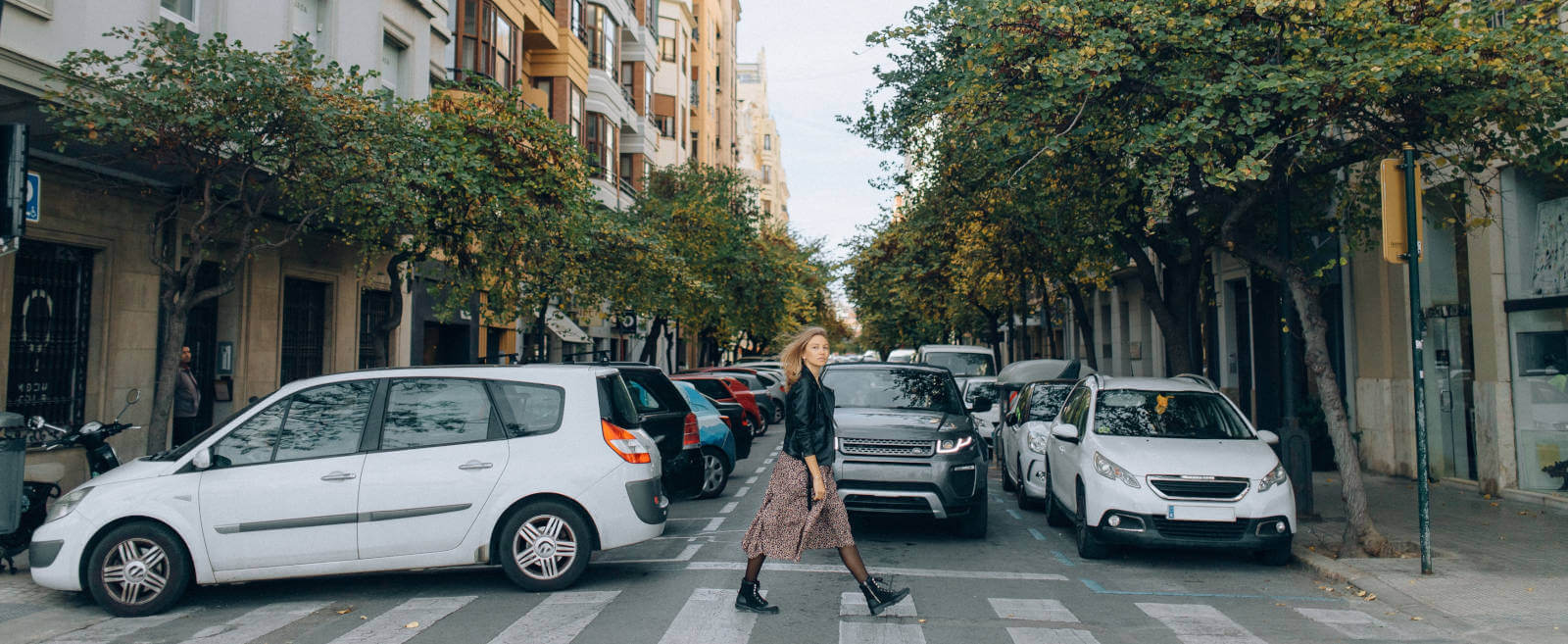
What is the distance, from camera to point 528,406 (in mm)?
7754

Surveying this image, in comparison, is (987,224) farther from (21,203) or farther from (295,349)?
(21,203)

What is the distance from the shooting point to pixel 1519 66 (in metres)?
9.09

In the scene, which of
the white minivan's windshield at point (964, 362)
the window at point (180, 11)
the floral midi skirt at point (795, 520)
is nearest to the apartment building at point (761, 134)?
the white minivan's windshield at point (964, 362)

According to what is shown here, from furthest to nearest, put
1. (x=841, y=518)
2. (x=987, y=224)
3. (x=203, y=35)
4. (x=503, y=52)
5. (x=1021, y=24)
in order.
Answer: (x=503, y=52)
(x=987, y=224)
(x=203, y=35)
(x=1021, y=24)
(x=841, y=518)

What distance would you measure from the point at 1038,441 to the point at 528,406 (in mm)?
6757

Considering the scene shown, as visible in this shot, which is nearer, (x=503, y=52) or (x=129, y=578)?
(x=129, y=578)

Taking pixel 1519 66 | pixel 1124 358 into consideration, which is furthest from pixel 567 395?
pixel 1124 358

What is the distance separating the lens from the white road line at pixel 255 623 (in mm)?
6391

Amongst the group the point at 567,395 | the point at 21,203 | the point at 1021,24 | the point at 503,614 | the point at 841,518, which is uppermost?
the point at 1021,24

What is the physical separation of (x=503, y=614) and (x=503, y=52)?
2063cm

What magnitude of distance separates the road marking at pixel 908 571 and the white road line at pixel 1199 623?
1100 mm

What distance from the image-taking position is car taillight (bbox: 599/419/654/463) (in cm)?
768

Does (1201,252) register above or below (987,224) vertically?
below

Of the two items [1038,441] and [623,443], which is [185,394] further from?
[1038,441]
